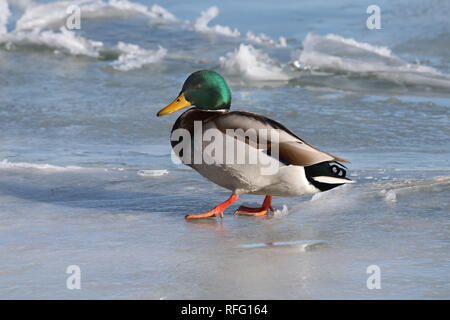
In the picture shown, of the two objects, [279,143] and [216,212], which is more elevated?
[279,143]

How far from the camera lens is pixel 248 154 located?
3.44m

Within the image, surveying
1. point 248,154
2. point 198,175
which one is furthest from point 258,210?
point 198,175

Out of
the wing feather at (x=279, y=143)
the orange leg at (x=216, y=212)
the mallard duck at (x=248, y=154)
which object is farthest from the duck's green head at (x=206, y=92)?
the orange leg at (x=216, y=212)

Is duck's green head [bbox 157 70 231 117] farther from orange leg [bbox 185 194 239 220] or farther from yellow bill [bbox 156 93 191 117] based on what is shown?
orange leg [bbox 185 194 239 220]

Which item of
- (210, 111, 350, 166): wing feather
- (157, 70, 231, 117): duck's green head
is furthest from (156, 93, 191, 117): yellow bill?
(210, 111, 350, 166): wing feather

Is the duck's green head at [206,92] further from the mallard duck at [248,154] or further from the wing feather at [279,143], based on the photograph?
the wing feather at [279,143]

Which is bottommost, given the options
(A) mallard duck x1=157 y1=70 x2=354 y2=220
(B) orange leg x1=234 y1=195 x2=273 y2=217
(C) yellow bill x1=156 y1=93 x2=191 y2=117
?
(B) orange leg x1=234 y1=195 x2=273 y2=217

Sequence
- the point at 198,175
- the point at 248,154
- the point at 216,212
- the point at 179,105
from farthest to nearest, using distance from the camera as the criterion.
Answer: the point at 198,175
the point at 179,105
the point at 216,212
the point at 248,154

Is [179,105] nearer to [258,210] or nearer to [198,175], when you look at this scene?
[258,210]

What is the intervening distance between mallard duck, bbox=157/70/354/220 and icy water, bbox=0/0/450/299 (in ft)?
0.47

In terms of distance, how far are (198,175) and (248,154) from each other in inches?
47.2

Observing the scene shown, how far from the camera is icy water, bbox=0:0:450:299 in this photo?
8.82 feet
